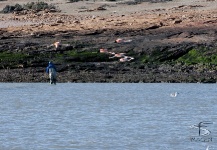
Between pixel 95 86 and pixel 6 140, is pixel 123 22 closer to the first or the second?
pixel 95 86

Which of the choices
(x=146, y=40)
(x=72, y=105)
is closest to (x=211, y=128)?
(x=72, y=105)

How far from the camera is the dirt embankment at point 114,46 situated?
1230 inches

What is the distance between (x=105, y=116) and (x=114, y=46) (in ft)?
38.4

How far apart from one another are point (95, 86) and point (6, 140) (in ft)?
40.2

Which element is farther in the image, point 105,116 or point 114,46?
point 114,46

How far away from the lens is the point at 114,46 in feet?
110

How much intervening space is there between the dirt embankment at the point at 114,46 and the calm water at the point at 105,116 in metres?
0.91

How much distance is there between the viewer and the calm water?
17.6m

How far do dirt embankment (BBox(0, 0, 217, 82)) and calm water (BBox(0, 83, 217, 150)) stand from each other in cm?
91

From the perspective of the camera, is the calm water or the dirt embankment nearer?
the calm water

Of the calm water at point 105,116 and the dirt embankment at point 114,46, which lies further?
the dirt embankment at point 114,46

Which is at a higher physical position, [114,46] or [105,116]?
[114,46]

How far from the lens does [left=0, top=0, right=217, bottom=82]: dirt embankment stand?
31250 millimetres

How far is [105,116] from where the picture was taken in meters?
21.9
